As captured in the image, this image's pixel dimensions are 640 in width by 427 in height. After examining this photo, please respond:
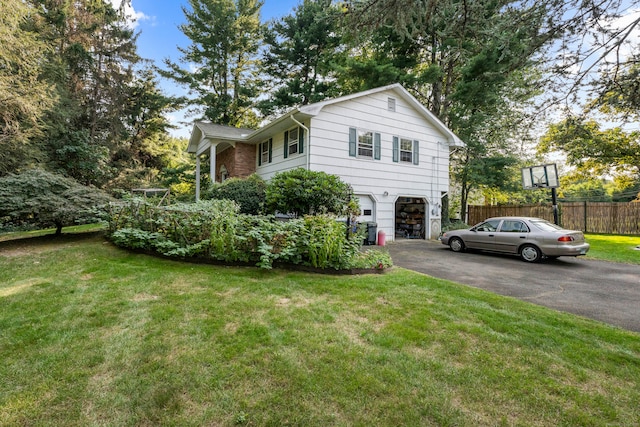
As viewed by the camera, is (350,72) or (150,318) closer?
(150,318)

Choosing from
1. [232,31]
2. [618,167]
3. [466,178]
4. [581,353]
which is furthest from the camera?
[232,31]

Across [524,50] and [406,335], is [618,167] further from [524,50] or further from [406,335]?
[406,335]

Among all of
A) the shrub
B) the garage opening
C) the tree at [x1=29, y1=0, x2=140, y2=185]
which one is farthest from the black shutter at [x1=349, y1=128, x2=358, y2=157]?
the tree at [x1=29, y1=0, x2=140, y2=185]

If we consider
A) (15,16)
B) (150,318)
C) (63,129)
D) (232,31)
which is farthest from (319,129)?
(232,31)

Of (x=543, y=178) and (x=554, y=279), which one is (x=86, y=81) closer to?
(x=554, y=279)

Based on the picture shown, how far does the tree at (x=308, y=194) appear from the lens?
8547 millimetres

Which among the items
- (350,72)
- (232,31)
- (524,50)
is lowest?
(524,50)

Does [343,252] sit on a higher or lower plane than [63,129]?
lower

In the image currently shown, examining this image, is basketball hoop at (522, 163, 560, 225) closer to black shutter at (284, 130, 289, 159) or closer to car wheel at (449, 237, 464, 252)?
car wheel at (449, 237, 464, 252)

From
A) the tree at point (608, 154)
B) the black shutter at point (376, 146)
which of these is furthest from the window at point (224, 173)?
the tree at point (608, 154)

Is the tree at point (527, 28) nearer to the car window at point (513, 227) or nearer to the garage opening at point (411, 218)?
the car window at point (513, 227)

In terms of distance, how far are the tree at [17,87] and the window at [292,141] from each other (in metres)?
9.05

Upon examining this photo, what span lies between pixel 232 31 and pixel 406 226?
18536mm

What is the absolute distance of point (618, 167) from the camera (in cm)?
1847
